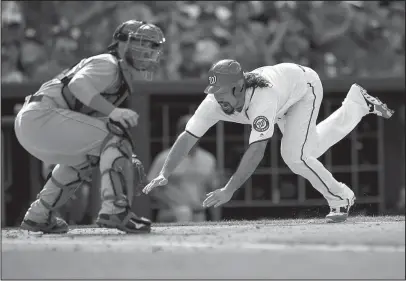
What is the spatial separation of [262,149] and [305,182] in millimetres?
7035

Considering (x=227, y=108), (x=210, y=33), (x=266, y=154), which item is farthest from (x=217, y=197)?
(x=210, y=33)

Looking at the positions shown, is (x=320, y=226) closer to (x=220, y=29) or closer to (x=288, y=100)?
(x=288, y=100)

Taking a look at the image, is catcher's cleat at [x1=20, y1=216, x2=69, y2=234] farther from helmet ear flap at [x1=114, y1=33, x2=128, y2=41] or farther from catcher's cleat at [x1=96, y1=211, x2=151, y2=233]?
helmet ear flap at [x1=114, y1=33, x2=128, y2=41]

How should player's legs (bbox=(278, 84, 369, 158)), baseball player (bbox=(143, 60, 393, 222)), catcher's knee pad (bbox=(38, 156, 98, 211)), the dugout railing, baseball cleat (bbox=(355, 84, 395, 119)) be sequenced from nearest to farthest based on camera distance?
catcher's knee pad (bbox=(38, 156, 98, 211)), baseball player (bbox=(143, 60, 393, 222)), player's legs (bbox=(278, 84, 369, 158)), baseball cleat (bbox=(355, 84, 395, 119)), the dugout railing

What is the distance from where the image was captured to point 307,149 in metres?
7.34

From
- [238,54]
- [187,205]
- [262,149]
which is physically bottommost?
A: [187,205]

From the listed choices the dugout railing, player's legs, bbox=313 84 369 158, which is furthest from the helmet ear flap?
the dugout railing

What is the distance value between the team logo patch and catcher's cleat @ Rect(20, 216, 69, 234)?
1.43 meters

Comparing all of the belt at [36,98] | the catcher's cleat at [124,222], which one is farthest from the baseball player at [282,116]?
the belt at [36,98]

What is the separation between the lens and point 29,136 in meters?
6.44

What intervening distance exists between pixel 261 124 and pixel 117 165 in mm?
1026

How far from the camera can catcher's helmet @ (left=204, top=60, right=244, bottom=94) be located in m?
6.80

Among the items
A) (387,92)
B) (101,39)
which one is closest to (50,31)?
Result: (101,39)

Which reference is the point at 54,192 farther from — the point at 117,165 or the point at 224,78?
the point at 224,78
